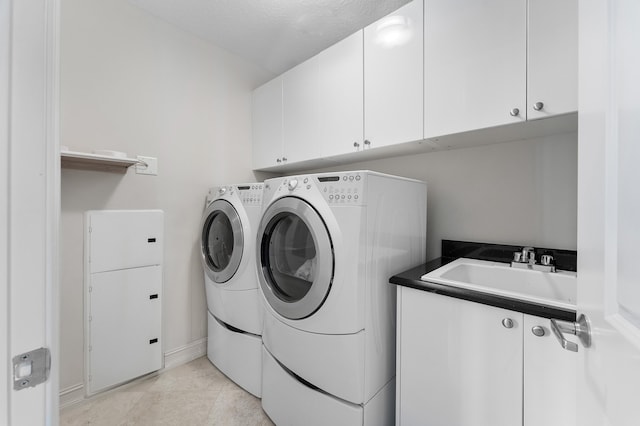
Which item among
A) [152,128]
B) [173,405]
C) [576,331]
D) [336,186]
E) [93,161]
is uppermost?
[152,128]

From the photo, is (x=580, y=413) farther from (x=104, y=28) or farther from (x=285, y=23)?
(x=104, y=28)

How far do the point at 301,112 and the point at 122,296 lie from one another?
1810 mm

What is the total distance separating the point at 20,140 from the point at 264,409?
1723 millimetres

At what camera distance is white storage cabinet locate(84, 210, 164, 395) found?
1.71 m

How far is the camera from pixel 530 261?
1.39m

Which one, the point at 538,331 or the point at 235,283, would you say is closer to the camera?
the point at 538,331

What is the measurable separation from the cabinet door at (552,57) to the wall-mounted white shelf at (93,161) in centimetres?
211

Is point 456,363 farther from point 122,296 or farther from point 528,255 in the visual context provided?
point 122,296

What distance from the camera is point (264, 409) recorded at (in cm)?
160

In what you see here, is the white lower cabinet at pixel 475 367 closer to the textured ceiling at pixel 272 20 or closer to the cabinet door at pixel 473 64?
the cabinet door at pixel 473 64

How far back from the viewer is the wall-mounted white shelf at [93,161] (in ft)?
4.78

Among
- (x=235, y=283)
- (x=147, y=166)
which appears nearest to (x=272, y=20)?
(x=147, y=166)

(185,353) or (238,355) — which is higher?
(238,355)

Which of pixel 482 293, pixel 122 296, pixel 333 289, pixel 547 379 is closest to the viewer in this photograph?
pixel 547 379
